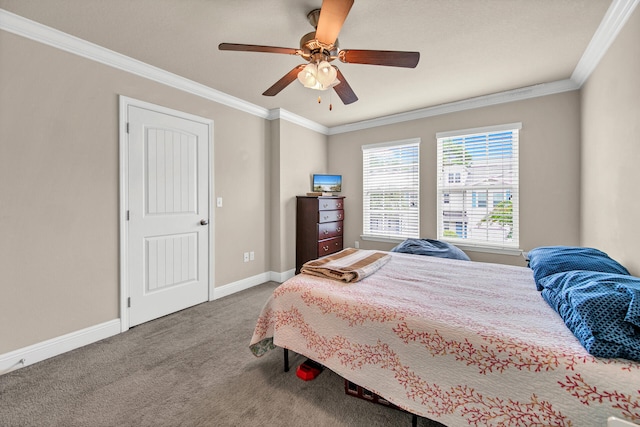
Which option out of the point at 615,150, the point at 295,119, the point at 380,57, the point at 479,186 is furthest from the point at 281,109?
the point at 615,150

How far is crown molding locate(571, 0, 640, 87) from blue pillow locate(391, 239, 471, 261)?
224cm

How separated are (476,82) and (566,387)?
307 centimetres

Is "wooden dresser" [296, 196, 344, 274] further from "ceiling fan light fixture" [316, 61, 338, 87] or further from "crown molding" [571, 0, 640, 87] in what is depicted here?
"crown molding" [571, 0, 640, 87]

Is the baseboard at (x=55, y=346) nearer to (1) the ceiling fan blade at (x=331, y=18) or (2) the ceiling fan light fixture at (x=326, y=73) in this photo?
(2) the ceiling fan light fixture at (x=326, y=73)

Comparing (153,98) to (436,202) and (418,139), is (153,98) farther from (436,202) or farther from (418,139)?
(436,202)

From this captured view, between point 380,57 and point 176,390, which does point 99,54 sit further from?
point 176,390

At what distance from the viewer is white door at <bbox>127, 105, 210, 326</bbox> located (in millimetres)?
2619

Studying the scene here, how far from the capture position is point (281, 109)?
3.88 metres

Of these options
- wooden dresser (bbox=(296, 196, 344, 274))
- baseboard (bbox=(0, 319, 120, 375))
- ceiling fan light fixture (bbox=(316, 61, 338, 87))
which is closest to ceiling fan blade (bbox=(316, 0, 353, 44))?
ceiling fan light fixture (bbox=(316, 61, 338, 87))

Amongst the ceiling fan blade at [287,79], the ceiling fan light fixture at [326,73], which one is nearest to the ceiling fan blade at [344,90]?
the ceiling fan light fixture at [326,73]

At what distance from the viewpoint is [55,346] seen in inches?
83.7

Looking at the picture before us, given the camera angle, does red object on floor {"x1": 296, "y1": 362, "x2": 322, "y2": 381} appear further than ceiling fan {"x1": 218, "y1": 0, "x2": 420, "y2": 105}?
Yes

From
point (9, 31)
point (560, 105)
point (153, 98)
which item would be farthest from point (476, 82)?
point (9, 31)

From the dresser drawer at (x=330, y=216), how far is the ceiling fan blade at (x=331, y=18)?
103 inches
